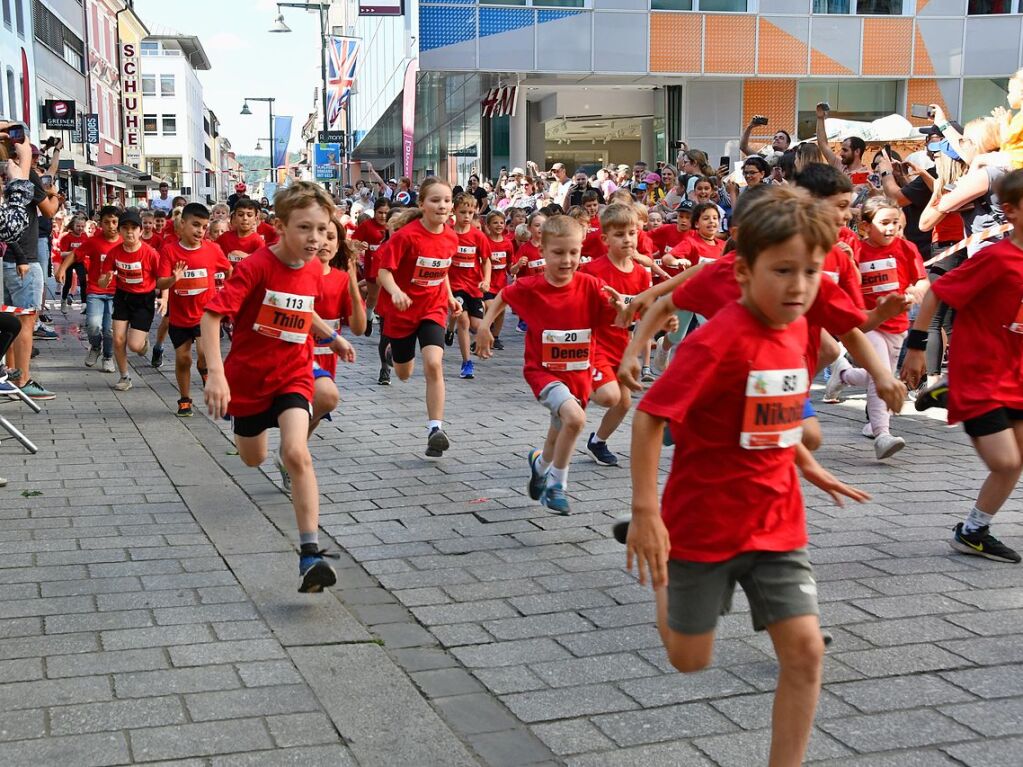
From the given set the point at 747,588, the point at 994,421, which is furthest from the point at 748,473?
the point at 994,421

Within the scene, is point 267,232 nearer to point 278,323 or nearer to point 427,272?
point 427,272

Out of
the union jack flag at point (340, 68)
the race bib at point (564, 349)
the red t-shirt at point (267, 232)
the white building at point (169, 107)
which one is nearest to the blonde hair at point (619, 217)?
the race bib at point (564, 349)

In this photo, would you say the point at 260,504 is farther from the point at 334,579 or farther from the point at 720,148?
the point at 720,148

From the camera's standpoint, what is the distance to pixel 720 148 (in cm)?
3052

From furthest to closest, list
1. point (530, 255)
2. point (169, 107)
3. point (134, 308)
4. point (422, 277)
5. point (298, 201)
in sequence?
point (169, 107), point (530, 255), point (134, 308), point (422, 277), point (298, 201)

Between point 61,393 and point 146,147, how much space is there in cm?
11435

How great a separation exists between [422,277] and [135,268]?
163 inches

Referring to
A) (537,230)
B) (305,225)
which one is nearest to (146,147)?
(537,230)

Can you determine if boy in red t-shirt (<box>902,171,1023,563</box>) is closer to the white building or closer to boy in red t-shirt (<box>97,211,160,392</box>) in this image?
boy in red t-shirt (<box>97,211,160,392</box>)

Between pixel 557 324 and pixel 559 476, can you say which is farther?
Result: pixel 557 324

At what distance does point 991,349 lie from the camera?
553 cm

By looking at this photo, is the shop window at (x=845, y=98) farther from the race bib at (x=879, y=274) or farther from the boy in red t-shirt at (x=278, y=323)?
the boy in red t-shirt at (x=278, y=323)

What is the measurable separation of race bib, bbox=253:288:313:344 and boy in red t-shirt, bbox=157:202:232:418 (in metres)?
5.10

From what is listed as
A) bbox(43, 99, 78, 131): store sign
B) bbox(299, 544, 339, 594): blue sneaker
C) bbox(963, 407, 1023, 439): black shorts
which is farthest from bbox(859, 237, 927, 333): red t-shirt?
bbox(43, 99, 78, 131): store sign
